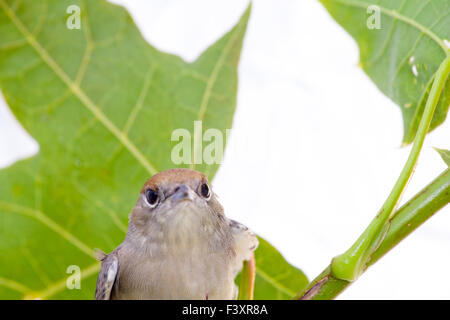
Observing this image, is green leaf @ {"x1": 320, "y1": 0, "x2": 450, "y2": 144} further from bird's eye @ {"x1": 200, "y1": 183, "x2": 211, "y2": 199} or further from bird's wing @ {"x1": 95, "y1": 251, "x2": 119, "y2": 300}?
bird's wing @ {"x1": 95, "y1": 251, "x2": 119, "y2": 300}

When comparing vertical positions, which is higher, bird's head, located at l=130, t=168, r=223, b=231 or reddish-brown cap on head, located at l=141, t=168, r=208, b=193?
reddish-brown cap on head, located at l=141, t=168, r=208, b=193

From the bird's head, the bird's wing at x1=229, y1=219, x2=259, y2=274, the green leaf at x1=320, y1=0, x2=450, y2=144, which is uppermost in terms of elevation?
the green leaf at x1=320, y1=0, x2=450, y2=144

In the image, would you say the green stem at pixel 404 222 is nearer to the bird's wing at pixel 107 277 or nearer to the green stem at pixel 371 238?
the green stem at pixel 371 238

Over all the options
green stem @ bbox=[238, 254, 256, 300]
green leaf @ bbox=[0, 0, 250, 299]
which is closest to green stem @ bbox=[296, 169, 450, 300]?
green stem @ bbox=[238, 254, 256, 300]

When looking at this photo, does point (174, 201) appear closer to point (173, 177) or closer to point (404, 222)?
point (173, 177)

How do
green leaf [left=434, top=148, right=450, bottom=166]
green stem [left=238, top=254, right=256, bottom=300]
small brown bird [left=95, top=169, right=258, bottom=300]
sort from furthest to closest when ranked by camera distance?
small brown bird [left=95, top=169, right=258, bottom=300] → green stem [left=238, top=254, right=256, bottom=300] → green leaf [left=434, top=148, right=450, bottom=166]
